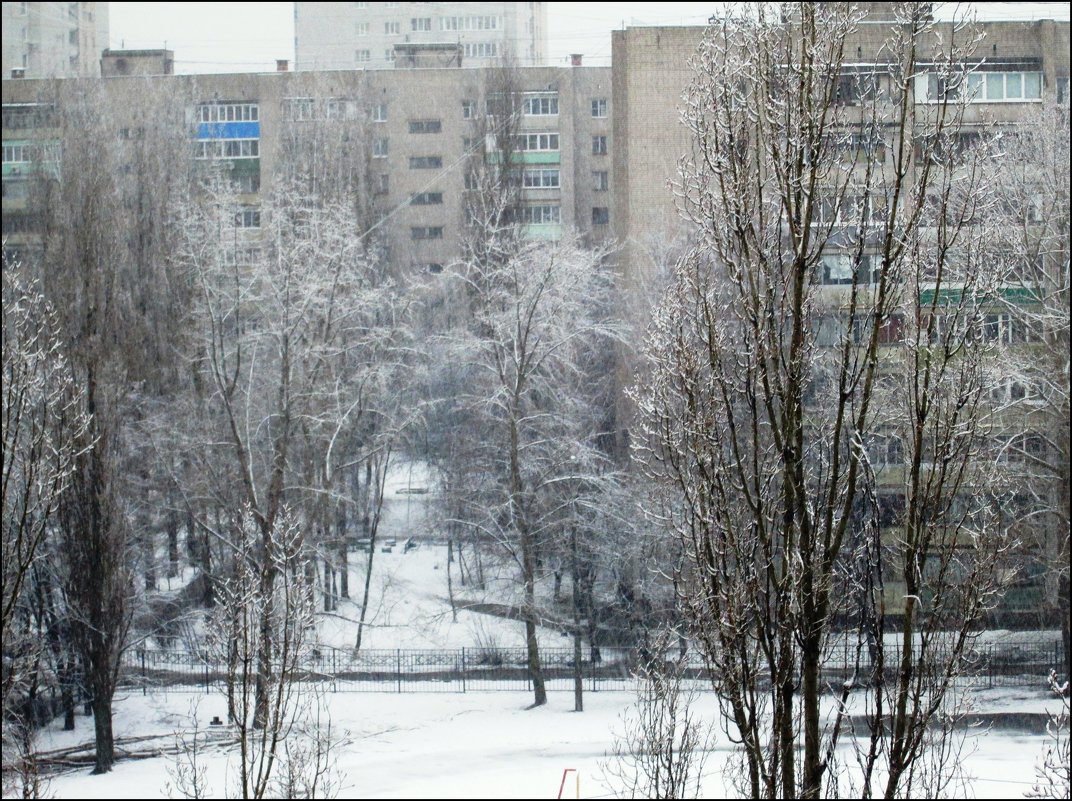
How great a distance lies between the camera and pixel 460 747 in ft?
44.2

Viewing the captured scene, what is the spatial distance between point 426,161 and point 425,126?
84 cm

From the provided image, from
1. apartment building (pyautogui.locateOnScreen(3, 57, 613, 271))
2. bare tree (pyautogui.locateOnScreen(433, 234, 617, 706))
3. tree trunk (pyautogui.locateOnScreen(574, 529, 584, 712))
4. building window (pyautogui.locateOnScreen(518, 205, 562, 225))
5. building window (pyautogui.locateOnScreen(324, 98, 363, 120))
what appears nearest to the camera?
tree trunk (pyautogui.locateOnScreen(574, 529, 584, 712))

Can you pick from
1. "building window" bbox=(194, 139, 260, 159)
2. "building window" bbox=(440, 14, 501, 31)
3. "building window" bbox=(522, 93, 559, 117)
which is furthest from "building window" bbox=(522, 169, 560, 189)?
"building window" bbox=(440, 14, 501, 31)

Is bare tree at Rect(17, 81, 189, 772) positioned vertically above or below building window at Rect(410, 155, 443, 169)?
below

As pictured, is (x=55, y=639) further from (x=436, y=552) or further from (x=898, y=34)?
(x=898, y=34)

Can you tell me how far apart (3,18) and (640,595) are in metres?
19.3

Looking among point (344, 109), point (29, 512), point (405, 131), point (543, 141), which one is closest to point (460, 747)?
point (29, 512)

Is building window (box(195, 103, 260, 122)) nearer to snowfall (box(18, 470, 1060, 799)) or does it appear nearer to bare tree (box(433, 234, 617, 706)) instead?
bare tree (box(433, 234, 617, 706))

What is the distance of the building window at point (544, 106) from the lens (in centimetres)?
2503

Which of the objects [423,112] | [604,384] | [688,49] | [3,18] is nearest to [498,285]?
[604,384]

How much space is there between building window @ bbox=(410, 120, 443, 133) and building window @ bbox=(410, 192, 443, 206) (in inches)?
69.9

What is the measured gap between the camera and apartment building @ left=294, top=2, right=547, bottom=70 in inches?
1110

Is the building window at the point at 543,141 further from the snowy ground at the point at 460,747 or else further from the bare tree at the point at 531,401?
the snowy ground at the point at 460,747

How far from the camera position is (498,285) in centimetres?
1688
